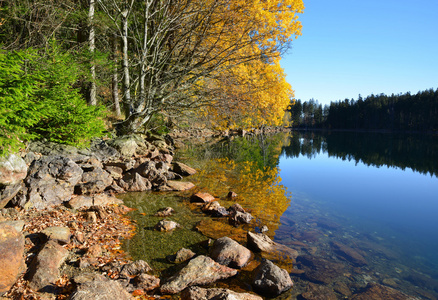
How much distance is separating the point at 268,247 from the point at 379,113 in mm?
104752

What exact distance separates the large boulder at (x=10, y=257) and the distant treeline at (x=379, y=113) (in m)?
97.7

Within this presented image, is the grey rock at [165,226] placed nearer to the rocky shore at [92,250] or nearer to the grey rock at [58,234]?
the rocky shore at [92,250]

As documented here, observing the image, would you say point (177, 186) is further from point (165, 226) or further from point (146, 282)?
point (146, 282)

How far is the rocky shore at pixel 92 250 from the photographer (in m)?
3.64

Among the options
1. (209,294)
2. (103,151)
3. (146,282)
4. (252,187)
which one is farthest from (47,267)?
(252,187)

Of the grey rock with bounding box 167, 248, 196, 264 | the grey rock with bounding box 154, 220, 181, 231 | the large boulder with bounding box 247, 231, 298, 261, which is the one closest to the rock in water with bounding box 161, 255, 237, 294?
the grey rock with bounding box 167, 248, 196, 264

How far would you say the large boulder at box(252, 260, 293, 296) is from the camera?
409cm

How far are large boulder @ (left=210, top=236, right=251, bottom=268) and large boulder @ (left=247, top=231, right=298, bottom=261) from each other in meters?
→ 0.39

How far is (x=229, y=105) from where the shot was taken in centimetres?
1303

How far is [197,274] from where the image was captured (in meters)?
4.14

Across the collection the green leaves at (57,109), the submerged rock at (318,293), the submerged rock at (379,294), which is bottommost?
the submerged rock at (379,294)

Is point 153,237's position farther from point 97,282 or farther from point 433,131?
point 433,131

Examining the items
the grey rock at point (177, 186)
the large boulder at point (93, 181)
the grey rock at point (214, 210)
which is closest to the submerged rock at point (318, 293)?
the grey rock at point (214, 210)

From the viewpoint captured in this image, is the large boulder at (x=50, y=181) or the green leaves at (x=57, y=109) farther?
the green leaves at (x=57, y=109)
